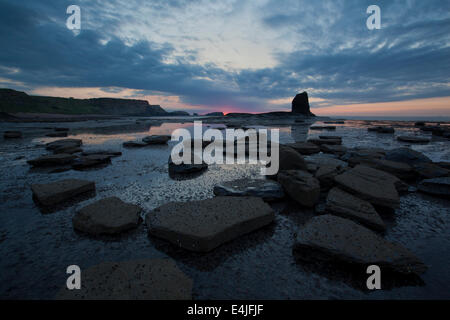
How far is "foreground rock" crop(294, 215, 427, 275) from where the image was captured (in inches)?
60.6

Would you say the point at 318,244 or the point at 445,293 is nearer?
the point at 445,293

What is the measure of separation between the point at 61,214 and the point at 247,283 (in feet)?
7.84

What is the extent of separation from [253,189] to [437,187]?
9.64 feet

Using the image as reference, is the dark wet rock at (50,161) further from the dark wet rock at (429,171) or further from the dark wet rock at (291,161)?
the dark wet rock at (429,171)

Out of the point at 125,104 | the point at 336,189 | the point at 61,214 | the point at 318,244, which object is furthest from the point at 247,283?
the point at 125,104

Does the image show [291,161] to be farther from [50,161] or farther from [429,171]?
[50,161]

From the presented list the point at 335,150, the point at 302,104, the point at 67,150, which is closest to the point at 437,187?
the point at 335,150

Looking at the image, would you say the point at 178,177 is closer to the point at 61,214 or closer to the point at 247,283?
the point at 61,214

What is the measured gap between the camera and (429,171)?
3.70 meters

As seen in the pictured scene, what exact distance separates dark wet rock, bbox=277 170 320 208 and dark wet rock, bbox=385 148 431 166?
312 centimetres

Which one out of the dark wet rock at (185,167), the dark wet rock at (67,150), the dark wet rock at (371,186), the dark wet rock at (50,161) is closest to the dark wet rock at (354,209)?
the dark wet rock at (371,186)

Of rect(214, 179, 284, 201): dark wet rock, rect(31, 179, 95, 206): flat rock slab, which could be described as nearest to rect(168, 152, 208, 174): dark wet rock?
rect(214, 179, 284, 201): dark wet rock

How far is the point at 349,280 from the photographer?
1492 millimetres

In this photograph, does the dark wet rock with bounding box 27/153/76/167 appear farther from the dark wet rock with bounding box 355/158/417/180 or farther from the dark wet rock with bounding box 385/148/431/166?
the dark wet rock with bounding box 385/148/431/166
